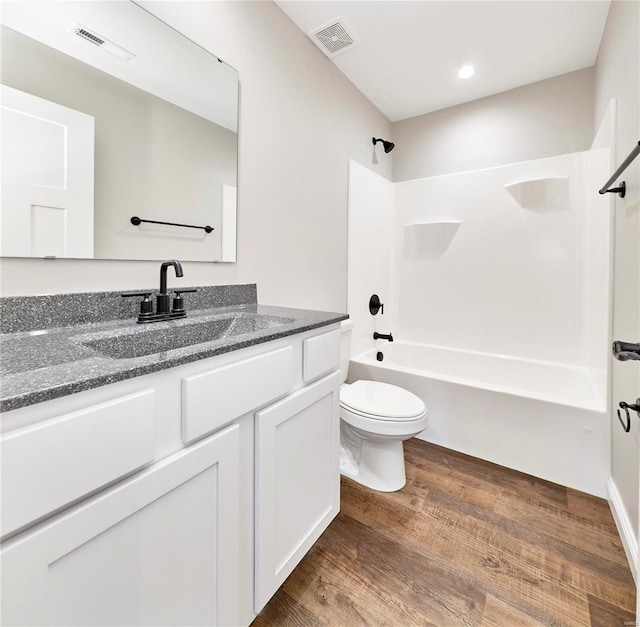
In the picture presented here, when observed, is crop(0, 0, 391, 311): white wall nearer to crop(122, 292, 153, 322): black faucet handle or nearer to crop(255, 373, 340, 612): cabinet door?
crop(122, 292, 153, 322): black faucet handle

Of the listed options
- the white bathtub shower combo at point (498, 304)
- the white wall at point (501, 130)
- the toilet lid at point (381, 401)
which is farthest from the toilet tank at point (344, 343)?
the white wall at point (501, 130)

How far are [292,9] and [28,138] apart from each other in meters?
1.48

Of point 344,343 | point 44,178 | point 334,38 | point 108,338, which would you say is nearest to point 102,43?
point 44,178

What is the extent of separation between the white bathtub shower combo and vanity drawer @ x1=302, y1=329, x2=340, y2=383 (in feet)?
3.55

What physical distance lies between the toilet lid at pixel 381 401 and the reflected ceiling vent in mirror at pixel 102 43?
167cm

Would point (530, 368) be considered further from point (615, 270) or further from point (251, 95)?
point (251, 95)

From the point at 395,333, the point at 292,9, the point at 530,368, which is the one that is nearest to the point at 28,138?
the point at 292,9

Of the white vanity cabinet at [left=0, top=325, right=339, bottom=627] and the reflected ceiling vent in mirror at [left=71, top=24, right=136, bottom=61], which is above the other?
the reflected ceiling vent in mirror at [left=71, top=24, right=136, bottom=61]

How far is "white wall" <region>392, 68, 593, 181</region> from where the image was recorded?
2.29m

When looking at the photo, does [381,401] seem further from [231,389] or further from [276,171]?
[276,171]

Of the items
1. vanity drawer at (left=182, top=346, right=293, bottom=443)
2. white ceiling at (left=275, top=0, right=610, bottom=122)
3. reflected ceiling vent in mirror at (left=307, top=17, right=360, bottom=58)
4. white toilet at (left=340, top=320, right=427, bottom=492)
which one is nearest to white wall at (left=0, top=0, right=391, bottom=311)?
reflected ceiling vent in mirror at (left=307, top=17, right=360, bottom=58)

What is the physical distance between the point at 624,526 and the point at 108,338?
6.72 ft

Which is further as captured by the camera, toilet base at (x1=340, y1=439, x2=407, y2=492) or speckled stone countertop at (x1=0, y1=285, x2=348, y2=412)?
toilet base at (x1=340, y1=439, x2=407, y2=492)

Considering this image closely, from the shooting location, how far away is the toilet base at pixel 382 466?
1729mm
